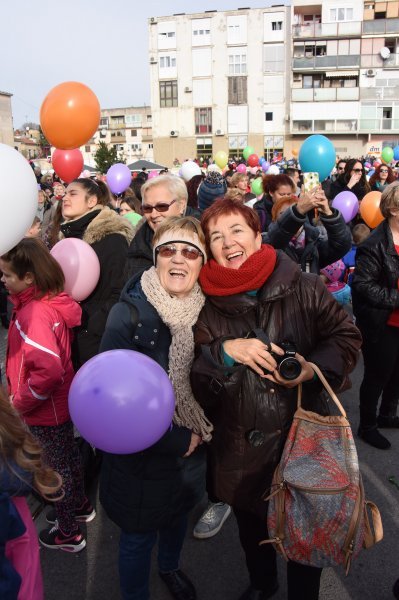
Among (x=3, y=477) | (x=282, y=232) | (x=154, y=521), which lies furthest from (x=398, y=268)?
(x=3, y=477)

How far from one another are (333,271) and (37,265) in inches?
129

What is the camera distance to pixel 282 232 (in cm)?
289

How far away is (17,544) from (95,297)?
6.19ft

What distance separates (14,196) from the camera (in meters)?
1.58

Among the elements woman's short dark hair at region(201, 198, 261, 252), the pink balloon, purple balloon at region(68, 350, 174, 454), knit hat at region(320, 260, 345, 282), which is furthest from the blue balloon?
purple balloon at region(68, 350, 174, 454)

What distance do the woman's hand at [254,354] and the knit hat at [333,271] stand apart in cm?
331

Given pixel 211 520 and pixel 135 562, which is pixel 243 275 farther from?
pixel 211 520

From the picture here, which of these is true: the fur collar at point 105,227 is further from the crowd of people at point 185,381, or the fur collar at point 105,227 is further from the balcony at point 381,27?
the balcony at point 381,27

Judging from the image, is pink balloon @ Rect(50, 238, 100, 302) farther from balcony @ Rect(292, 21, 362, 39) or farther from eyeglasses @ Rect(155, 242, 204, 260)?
balcony @ Rect(292, 21, 362, 39)

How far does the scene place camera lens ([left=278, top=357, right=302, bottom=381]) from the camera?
4.97ft

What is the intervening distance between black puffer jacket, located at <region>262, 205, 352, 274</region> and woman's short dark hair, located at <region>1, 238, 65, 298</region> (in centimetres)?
139

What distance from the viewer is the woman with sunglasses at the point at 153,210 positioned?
2500mm

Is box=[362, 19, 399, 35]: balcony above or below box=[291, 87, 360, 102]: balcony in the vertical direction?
above

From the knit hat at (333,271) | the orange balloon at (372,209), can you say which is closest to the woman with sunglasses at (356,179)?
A: the orange balloon at (372,209)
